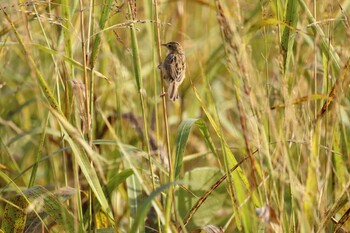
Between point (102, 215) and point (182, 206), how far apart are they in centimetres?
45

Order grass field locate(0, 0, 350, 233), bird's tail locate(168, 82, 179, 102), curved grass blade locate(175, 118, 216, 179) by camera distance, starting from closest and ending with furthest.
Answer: grass field locate(0, 0, 350, 233) → curved grass blade locate(175, 118, 216, 179) → bird's tail locate(168, 82, 179, 102)

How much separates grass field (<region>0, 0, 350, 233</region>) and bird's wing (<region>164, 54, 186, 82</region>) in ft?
0.50

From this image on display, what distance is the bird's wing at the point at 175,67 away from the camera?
3156mm

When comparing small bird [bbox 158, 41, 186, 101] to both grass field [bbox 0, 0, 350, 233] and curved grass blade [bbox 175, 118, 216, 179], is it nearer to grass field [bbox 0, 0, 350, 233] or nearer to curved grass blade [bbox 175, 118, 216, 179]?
grass field [bbox 0, 0, 350, 233]

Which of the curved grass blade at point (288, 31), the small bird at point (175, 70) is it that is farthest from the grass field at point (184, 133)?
the small bird at point (175, 70)

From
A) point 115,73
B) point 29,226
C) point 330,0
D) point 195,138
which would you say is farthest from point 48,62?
point 330,0

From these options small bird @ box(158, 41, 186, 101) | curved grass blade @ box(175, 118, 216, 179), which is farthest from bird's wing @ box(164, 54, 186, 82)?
curved grass blade @ box(175, 118, 216, 179)

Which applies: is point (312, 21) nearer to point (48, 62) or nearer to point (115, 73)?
point (115, 73)

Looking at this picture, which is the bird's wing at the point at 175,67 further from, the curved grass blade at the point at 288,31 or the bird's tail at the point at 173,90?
the curved grass blade at the point at 288,31

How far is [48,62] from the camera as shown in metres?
4.27

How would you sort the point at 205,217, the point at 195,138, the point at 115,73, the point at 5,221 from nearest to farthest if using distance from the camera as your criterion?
the point at 5,221 < the point at 115,73 < the point at 205,217 < the point at 195,138

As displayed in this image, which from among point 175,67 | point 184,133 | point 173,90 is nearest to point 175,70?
point 175,67

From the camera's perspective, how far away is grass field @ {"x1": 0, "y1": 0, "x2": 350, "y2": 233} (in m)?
2.09

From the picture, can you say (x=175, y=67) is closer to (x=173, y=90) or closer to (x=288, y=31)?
(x=173, y=90)
